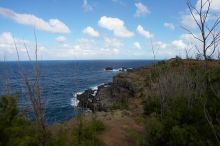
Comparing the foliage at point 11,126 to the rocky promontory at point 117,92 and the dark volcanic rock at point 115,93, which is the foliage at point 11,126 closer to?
the rocky promontory at point 117,92

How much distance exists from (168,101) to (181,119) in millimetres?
3574

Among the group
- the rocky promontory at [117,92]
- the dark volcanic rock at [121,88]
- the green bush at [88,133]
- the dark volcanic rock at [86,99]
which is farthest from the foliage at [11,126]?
the dark volcanic rock at [121,88]

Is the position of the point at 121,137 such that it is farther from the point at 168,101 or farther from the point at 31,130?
the point at 31,130

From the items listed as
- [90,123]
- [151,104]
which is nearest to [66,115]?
[151,104]

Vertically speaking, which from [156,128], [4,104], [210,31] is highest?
[210,31]

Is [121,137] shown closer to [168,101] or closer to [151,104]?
[168,101]

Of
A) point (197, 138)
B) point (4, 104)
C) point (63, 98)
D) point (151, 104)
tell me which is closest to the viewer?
point (4, 104)

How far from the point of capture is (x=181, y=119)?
12.2m

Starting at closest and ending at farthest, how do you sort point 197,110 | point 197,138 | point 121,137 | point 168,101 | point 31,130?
point 31,130 → point 197,138 → point 197,110 → point 121,137 → point 168,101

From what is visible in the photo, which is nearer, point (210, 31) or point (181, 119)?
point (210, 31)

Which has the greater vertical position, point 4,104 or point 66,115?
point 4,104

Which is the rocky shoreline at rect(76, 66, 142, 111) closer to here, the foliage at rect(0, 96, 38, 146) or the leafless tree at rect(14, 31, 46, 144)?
the leafless tree at rect(14, 31, 46, 144)

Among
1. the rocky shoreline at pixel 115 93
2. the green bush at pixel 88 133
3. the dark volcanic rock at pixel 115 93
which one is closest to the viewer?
the green bush at pixel 88 133

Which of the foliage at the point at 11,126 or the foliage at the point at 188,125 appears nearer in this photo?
the foliage at the point at 11,126
